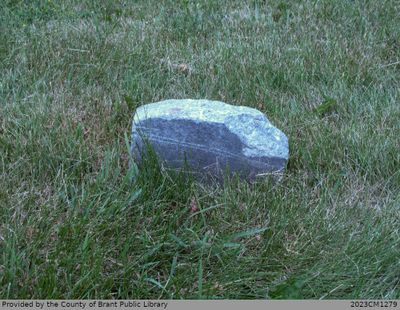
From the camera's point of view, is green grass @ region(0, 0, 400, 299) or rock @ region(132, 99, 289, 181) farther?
rock @ region(132, 99, 289, 181)

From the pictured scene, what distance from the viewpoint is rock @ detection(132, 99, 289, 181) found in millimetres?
2670

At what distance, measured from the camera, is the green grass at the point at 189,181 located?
2.11 metres

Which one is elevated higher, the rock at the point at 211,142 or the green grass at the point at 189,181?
the rock at the point at 211,142

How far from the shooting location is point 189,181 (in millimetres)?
2596

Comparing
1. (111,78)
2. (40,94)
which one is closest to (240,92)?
(111,78)

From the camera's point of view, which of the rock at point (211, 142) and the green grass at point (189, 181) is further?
the rock at point (211, 142)

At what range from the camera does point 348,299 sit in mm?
2047

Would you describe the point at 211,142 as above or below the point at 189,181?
above

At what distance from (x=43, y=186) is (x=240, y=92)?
1.44 m

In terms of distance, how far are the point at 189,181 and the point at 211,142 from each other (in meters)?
0.22

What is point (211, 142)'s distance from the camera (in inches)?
106

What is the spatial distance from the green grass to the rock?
112mm

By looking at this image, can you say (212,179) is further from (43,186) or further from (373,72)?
(373,72)

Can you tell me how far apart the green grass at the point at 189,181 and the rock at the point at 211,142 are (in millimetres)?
112
